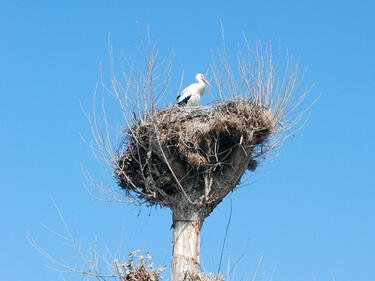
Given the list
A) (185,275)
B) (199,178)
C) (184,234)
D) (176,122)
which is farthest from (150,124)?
(185,275)

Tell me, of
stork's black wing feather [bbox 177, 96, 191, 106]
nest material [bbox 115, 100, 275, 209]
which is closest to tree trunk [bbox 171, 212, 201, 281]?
nest material [bbox 115, 100, 275, 209]

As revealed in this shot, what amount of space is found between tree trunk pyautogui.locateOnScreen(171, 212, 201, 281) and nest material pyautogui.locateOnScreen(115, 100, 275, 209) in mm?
376

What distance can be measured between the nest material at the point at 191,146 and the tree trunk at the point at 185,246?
38cm

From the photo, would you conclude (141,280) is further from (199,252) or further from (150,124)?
(150,124)

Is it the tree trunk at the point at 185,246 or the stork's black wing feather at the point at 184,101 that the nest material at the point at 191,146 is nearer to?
the tree trunk at the point at 185,246

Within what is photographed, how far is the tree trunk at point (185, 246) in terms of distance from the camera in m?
8.17

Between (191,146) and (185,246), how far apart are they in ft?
4.69

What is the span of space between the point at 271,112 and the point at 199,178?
4.69 feet

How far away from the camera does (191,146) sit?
28.7ft

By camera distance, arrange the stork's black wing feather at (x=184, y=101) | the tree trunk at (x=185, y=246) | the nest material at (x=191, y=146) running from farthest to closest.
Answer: the stork's black wing feather at (x=184, y=101), the nest material at (x=191, y=146), the tree trunk at (x=185, y=246)

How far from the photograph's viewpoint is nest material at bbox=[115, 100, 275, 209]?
28.5ft

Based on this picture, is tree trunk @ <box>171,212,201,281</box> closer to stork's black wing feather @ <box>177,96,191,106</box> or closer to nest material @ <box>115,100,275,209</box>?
nest material @ <box>115,100,275,209</box>

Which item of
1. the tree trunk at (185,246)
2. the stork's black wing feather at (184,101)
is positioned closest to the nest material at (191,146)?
the tree trunk at (185,246)

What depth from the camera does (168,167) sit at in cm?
893
